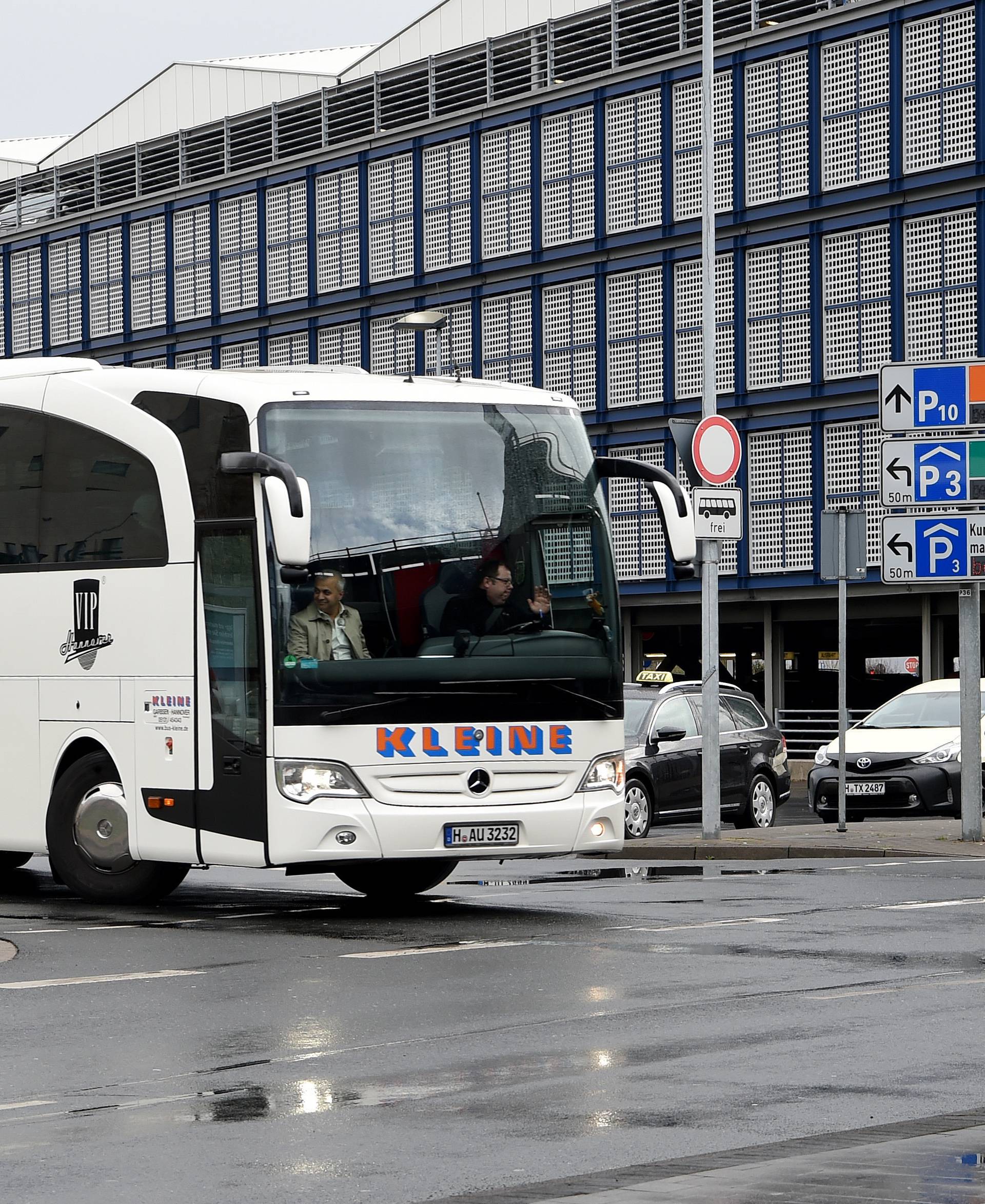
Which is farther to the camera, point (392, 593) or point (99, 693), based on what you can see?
point (99, 693)

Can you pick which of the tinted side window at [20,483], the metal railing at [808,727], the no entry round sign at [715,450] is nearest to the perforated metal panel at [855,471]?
the metal railing at [808,727]

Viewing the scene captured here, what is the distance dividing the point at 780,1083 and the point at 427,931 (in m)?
5.65

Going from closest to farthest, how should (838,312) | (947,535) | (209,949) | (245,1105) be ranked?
1. (245,1105)
2. (209,949)
3. (947,535)
4. (838,312)

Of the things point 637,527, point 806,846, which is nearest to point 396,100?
point 637,527

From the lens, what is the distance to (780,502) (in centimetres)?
4366

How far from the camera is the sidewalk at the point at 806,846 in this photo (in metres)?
19.8

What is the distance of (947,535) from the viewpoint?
21203 millimetres

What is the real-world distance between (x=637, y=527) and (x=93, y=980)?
1418 inches

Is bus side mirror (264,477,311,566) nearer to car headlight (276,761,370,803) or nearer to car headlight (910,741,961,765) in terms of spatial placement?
car headlight (276,761,370,803)

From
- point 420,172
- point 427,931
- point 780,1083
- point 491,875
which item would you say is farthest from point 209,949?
point 420,172

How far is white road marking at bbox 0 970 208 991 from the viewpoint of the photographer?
35.3 ft

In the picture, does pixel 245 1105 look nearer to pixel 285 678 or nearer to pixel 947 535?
pixel 285 678

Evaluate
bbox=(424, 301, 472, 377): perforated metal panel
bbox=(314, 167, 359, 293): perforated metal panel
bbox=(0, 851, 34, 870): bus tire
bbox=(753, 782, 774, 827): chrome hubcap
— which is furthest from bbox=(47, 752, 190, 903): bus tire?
bbox=(314, 167, 359, 293): perforated metal panel

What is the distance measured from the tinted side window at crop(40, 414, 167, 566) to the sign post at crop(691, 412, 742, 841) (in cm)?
777
